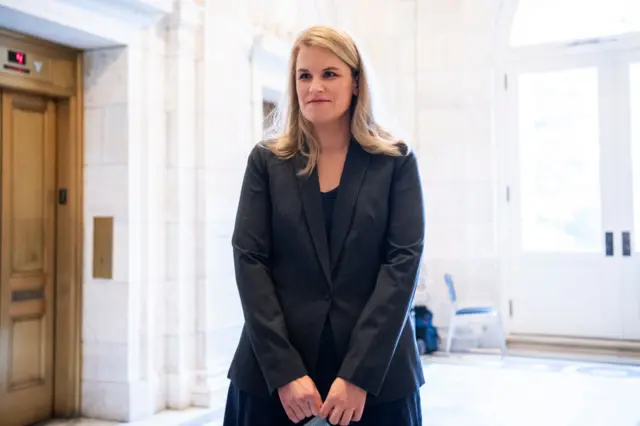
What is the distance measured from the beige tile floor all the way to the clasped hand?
96.4 inches

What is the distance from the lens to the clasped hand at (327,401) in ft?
4.30

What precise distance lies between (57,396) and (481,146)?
395 cm

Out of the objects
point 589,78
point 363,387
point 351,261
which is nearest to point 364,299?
point 351,261

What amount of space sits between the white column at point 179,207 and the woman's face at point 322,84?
255cm

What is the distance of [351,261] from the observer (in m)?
1.40

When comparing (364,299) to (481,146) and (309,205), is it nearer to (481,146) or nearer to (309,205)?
(309,205)

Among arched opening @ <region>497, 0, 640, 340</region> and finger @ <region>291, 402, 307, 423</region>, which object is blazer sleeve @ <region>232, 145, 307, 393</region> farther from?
arched opening @ <region>497, 0, 640, 340</region>

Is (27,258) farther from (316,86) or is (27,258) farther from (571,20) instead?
(571,20)

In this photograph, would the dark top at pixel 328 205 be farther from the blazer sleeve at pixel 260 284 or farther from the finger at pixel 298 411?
the finger at pixel 298 411

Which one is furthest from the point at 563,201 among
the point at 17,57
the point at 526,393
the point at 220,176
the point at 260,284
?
the point at 260,284

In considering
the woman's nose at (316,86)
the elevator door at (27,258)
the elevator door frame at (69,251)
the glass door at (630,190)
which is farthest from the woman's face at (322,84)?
the glass door at (630,190)

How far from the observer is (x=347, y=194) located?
4.71 feet

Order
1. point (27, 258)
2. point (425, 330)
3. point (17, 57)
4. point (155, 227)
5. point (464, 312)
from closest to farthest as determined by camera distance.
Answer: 1. point (17, 57)
2. point (27, 258)
3. point (155, 227)
4. point (464, 312)
5. point (425, 330)

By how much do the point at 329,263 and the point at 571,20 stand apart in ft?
17.3
